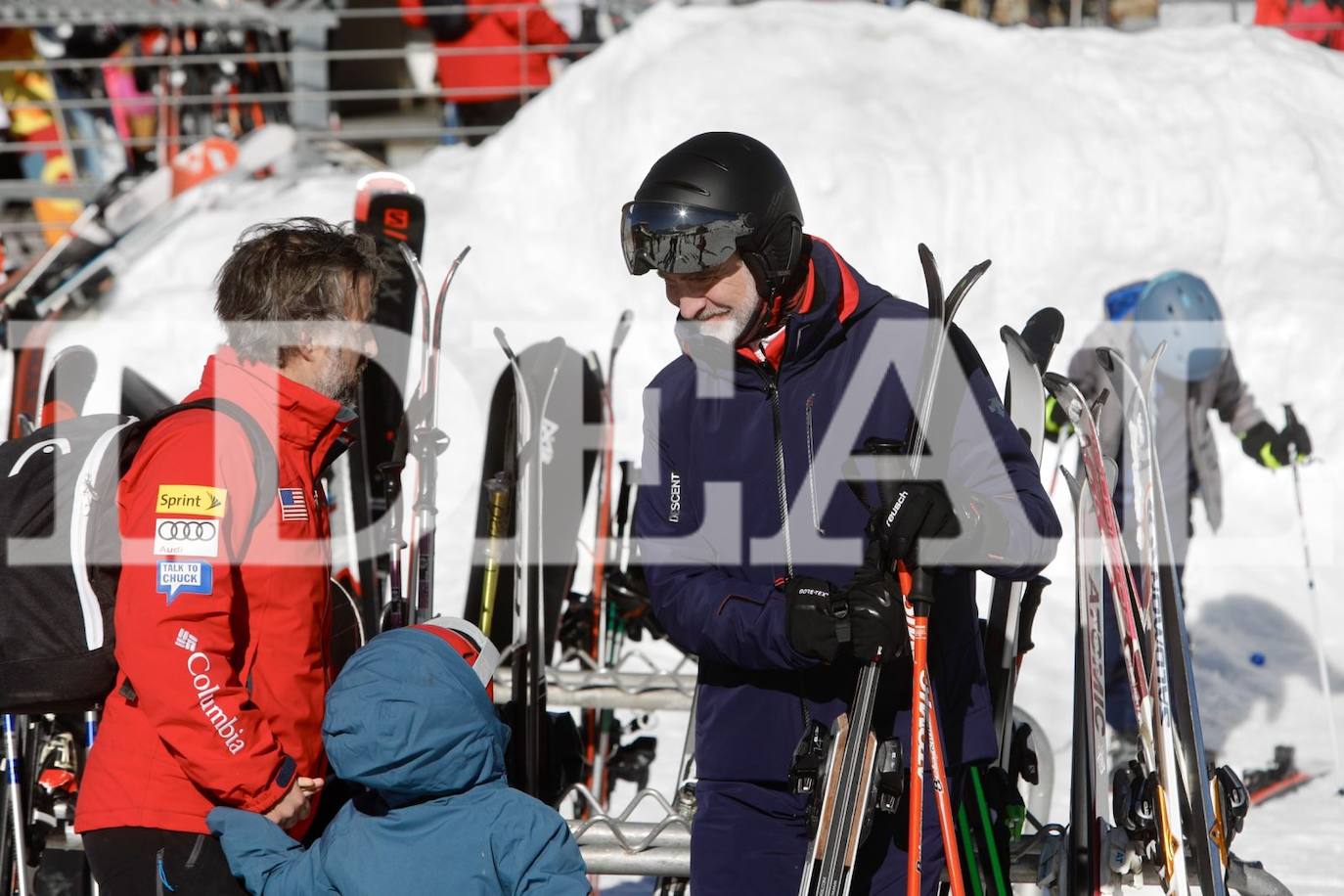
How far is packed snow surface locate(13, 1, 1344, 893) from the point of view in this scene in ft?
27.7

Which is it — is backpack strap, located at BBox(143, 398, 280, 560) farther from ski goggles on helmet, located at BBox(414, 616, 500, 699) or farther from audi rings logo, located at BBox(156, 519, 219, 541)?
ski goggles on helmet, located at BBox(414, 616, 500, 699)

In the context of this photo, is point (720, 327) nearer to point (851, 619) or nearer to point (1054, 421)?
point (851, 619)

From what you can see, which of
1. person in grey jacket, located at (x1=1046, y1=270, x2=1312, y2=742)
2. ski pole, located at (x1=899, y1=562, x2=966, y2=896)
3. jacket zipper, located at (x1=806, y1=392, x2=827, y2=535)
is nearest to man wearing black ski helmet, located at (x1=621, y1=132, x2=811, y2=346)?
jacket zipper, located at (x1=806, y1=392, x2=827, y2=535)

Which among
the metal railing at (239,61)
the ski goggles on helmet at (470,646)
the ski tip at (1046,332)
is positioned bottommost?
the ski goggles on helmet at (470,646)

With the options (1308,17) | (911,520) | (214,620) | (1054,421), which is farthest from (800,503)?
(1308,17)

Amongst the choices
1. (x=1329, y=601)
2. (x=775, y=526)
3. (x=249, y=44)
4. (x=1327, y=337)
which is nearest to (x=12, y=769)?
(x=775, y=526)

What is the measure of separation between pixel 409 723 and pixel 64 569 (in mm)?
767

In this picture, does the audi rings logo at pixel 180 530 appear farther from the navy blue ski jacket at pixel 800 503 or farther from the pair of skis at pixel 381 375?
the pair of skis at pixel 381 375

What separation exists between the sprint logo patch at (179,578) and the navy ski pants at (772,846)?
0.98 meters

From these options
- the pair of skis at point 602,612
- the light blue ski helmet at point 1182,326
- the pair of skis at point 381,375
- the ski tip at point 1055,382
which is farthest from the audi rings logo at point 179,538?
the light blue ski helmet at point 1182,326

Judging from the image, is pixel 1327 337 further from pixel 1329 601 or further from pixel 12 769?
pixel 12 769

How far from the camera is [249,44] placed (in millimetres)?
10969

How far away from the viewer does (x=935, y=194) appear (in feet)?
29.2

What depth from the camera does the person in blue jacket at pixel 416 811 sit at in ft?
7.51
